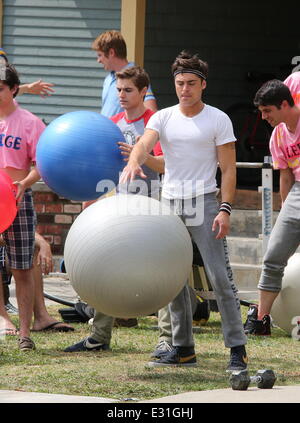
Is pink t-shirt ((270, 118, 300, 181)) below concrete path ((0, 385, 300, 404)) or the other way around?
the other way around

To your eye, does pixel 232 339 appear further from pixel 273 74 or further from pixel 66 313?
pixel 273 74

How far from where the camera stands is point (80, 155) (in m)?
6.68

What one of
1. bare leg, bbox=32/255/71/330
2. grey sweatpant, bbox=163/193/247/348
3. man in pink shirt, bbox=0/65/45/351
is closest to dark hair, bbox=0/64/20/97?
man in pink shirt, bbox=0/65/45/351

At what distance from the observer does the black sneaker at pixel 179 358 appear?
6824mm

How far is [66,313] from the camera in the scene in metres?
8.98

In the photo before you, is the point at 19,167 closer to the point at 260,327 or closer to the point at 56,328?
the point at 56,328

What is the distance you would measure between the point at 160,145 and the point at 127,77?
84cm

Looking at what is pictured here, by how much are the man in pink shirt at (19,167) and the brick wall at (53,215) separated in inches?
188

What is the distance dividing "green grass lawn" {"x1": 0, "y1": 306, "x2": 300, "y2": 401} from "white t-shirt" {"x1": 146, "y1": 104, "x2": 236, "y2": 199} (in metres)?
1.14

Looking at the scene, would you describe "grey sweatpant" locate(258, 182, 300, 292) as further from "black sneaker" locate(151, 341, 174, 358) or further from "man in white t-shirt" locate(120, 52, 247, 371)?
"man in white t-shirt" locate(120, 52, 247, 371)

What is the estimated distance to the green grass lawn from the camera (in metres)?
5.98

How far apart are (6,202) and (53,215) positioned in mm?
5646

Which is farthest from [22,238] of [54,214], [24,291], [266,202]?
[54,214]
